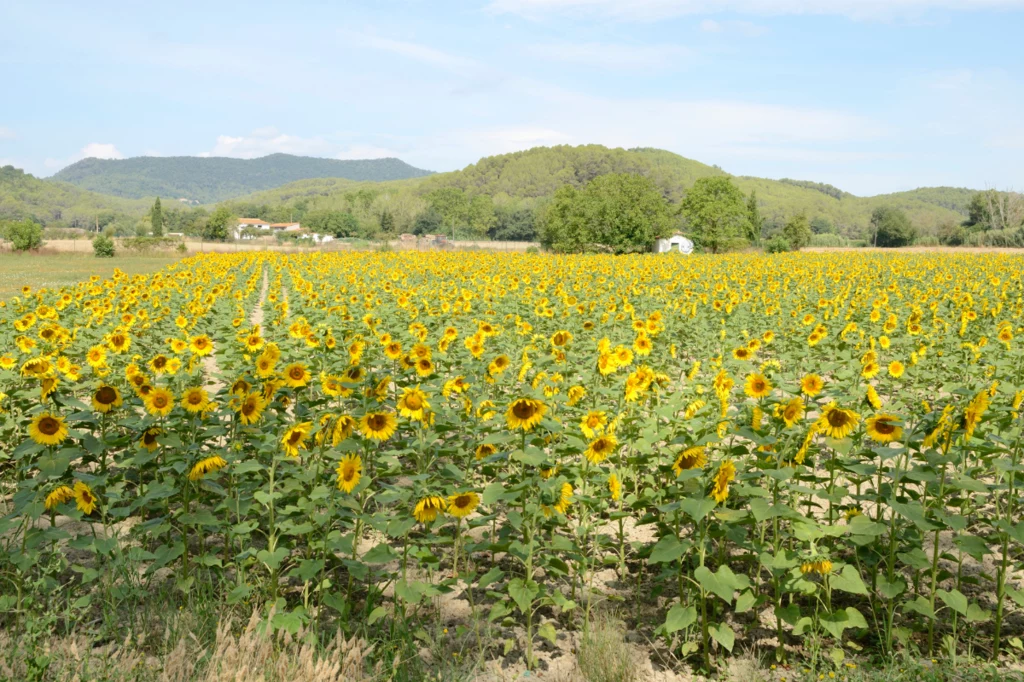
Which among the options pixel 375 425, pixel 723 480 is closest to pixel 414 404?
pixel 375 425

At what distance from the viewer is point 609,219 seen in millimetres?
53906

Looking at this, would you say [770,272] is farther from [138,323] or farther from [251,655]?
[251,655]

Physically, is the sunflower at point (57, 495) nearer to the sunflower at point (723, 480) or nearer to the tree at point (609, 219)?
the sunflower at point (723, 480)

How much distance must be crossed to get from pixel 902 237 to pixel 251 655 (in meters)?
89.8

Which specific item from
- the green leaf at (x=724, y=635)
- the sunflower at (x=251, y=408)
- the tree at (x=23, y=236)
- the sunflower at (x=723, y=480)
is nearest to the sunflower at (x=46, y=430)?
the sunflower at (x=251, y=408)

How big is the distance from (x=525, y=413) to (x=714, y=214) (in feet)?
201

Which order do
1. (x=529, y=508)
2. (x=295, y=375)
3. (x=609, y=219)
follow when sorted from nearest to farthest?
(x=529, y=508), (x=295, y=375), (x=609, y=219)

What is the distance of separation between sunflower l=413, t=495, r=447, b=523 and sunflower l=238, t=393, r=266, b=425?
1.12m

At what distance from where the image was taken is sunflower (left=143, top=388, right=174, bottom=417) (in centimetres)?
377

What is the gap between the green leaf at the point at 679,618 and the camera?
129 inches

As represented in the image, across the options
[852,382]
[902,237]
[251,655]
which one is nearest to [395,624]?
[251,655]

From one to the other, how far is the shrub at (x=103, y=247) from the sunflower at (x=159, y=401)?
49.1 m

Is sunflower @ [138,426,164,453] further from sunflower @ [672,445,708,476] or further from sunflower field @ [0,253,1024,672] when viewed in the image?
sunflower @ [672,445,708,476]

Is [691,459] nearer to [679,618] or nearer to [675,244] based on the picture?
[679,618]
